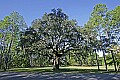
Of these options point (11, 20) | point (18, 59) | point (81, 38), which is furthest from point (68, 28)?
point (18, 59)

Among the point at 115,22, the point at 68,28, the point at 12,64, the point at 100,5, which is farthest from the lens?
the point at 12,64

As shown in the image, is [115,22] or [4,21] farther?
[4,21]

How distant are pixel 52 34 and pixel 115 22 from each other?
11926 mm

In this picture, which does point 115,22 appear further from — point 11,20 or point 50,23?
point 11,20

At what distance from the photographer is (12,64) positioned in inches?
2537

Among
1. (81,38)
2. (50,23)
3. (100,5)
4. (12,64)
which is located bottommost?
(12,64)

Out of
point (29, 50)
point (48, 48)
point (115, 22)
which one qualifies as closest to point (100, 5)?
point (115, 22)

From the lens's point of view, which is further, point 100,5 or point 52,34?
point 52,34

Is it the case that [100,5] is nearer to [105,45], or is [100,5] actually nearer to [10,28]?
[105,45]

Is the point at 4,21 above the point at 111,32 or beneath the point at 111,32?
above

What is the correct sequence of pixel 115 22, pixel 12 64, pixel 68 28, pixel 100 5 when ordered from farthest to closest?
pixel 12 64
pixel 68 28
pixel 100 5
pixel 115 22

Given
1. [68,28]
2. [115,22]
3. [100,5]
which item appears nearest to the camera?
[115,22]

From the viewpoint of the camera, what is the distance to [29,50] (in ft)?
127

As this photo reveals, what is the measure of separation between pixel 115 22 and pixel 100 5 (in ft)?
14.5
